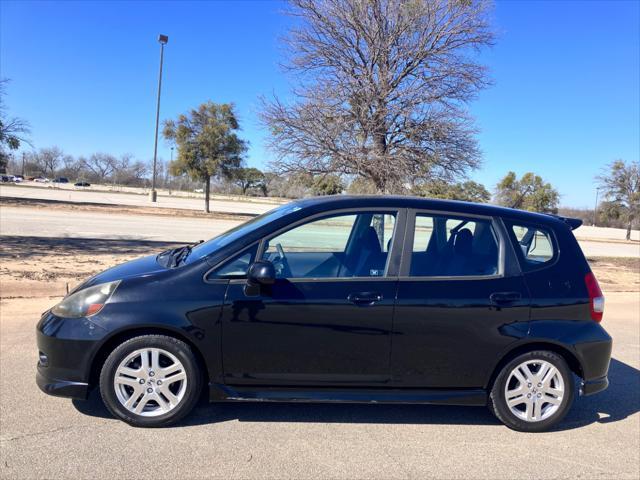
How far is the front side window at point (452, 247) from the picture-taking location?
12.3ft

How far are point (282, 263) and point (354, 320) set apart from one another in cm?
71

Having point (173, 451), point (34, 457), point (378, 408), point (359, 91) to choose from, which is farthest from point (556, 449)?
point (359, 91)

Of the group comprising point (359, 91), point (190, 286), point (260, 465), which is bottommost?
point (260, 465)

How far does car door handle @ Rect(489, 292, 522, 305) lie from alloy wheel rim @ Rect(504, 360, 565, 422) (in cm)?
49

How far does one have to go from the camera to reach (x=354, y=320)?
352 cm

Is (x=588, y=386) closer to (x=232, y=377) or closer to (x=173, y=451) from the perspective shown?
(x=232, y=377)

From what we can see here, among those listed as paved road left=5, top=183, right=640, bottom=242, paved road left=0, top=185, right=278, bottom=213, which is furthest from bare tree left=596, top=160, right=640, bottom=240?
paved road left=0, top=185, right=278, bottom=213

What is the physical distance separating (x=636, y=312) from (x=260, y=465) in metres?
8.06

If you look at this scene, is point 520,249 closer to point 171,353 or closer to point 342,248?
point 342,248

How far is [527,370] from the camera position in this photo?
→ 12.3 ft

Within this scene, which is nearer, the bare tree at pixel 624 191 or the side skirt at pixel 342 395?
the side skirt at pixel 342 395

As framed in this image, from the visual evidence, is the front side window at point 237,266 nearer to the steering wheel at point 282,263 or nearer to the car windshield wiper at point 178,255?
the steering wheel at point 282,263

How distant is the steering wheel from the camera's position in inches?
143

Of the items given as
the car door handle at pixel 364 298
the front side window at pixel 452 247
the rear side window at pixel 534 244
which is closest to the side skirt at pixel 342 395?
the car door handle at pixel 364 298
